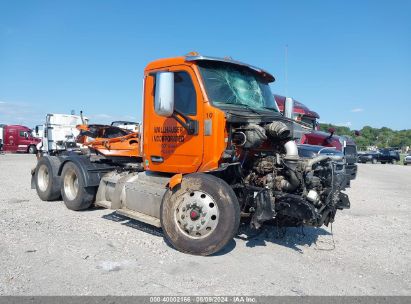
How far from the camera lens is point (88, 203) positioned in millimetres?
7762

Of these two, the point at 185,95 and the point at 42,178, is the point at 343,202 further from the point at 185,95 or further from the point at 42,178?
the point at 42,178

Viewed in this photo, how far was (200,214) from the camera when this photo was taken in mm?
5137

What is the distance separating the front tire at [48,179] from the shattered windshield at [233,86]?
5.07m

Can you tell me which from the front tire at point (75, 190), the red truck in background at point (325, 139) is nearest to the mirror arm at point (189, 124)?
the front tire at point (75, 190)

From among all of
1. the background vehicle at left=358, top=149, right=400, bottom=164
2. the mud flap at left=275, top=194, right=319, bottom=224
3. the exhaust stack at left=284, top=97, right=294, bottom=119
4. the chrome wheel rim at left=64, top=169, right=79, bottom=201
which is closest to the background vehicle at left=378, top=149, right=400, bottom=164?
the background vehicle at left=358, top=149, right=400, bottom=164

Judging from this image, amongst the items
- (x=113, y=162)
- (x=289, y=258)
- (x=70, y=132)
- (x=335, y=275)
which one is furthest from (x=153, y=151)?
(x=70, y=132)

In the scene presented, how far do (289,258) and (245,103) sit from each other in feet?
7.99

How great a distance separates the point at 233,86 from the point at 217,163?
1.32 meters

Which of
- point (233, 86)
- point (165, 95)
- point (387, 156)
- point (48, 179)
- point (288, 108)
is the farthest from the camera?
point (387, 156)

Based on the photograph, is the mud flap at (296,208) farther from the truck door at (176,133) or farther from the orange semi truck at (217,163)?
the truck door at (176,133)

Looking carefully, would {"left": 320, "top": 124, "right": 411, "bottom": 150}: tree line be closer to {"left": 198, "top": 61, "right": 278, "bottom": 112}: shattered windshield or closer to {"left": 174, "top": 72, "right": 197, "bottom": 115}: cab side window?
{"left": 198, "top": 61, "right": 278, "bottom": 112}: shattered windshield

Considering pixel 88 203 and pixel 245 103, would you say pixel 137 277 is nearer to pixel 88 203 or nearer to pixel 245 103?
pixel 245 103

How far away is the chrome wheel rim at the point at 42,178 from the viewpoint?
913cm

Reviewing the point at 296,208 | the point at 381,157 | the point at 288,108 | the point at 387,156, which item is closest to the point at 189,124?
the point at 296,208
